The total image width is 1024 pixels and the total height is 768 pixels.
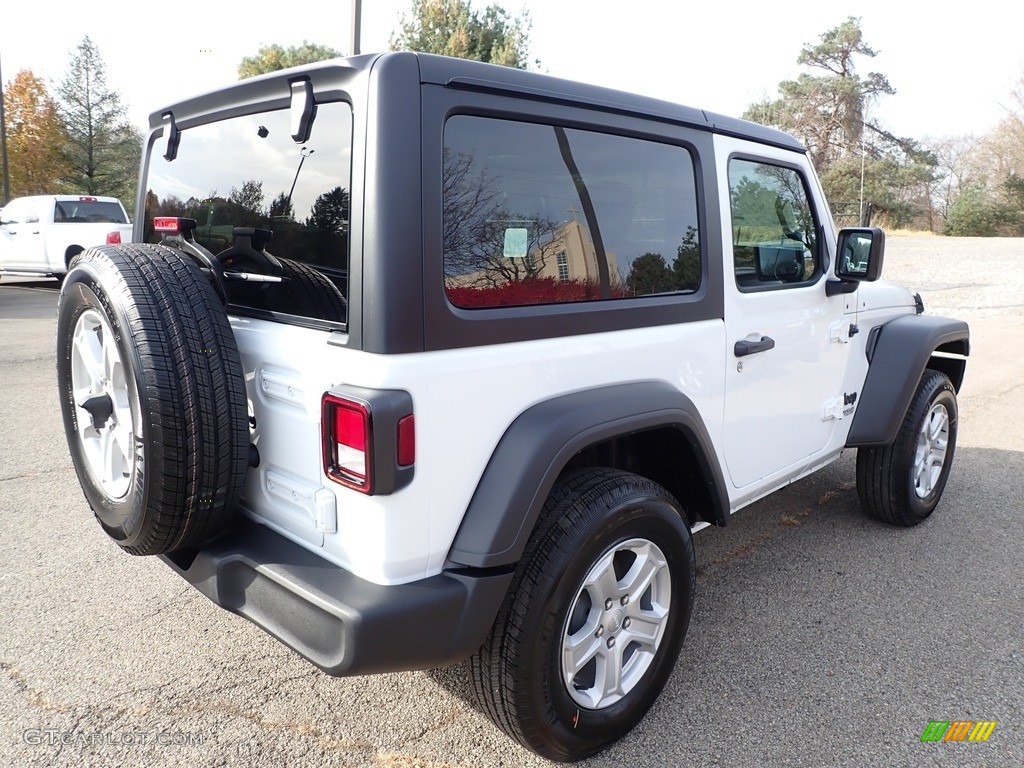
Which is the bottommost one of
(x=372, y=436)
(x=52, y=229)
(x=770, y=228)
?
(x=372, y=436)

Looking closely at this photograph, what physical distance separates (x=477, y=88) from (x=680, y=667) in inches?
83.0

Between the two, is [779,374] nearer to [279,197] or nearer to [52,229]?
[279,197]

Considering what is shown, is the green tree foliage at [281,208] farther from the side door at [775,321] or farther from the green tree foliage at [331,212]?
the side door at [775,321]

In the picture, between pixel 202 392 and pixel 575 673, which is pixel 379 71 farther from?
pixel 575 673

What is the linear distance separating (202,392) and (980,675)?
285 centimetres

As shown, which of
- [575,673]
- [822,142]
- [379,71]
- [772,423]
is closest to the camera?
[379,71]

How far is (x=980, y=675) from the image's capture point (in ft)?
9.16

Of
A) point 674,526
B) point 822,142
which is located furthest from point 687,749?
point 822,142

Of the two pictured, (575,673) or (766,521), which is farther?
(766,521)

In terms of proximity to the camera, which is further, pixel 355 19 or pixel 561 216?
pixel 355 19

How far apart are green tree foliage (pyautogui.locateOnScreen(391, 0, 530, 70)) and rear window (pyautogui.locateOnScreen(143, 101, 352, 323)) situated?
25.0m

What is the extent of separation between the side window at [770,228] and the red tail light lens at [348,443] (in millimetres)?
1642

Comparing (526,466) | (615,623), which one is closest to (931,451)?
(615,623)

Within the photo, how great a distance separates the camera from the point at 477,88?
6.49 ft
